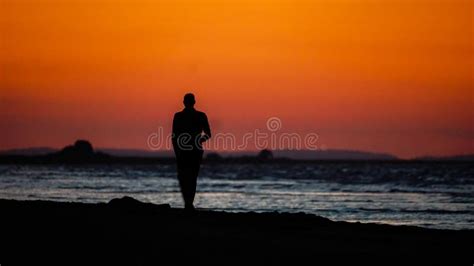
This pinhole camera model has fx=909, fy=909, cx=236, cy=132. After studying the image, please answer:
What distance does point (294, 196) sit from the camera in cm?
3794

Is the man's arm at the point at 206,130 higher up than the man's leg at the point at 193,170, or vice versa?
the man's arm at the point at 206,130

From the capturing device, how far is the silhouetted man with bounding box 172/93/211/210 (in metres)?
14.1

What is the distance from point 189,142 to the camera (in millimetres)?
14094

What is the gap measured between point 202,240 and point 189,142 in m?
3.98

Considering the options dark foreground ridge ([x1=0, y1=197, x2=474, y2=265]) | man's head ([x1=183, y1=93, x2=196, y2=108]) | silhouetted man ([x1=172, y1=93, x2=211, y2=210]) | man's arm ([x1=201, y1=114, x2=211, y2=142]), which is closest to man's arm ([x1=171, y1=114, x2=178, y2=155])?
silhouetted man ([x1=172, y1=93, x2=211, y2=210])

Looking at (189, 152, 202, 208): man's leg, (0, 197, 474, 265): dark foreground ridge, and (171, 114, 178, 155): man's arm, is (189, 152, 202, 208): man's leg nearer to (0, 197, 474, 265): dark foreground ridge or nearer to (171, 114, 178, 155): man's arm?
(171, 114, 178, 155): man's arm

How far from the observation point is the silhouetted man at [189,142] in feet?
46.2

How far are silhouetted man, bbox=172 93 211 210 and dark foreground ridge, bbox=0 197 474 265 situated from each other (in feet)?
2.13

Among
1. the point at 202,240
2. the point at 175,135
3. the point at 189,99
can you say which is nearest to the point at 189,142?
the point at 175,135

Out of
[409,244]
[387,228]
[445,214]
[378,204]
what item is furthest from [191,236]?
[378,204]

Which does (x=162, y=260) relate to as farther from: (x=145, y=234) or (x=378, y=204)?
(x=378, y=204)

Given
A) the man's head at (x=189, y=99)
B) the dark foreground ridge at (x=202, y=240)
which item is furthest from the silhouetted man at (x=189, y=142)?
the dark foreground ridge at (x=202, y=240)

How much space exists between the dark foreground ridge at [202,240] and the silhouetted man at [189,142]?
2.13 feet

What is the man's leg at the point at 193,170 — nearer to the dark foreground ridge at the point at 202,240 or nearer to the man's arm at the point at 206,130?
the man's arm at the point at 206,130
